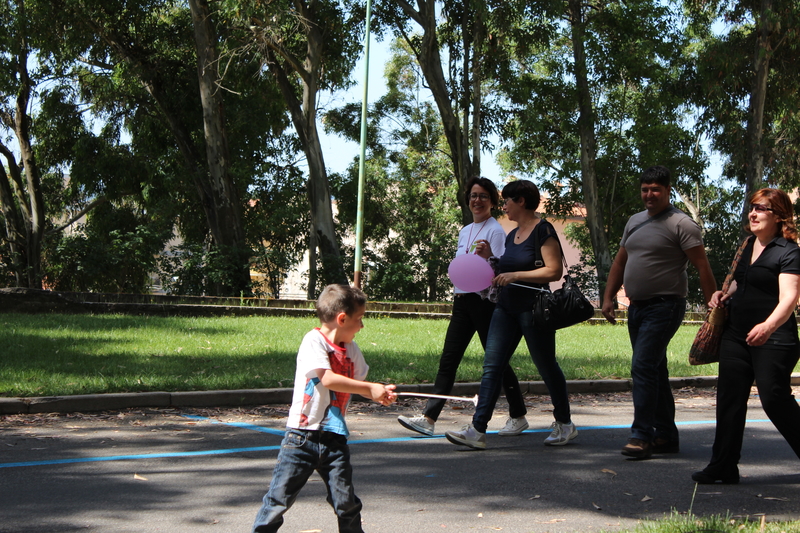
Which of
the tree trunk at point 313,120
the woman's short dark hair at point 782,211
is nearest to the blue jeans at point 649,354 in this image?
the woman's short dark hair at point 782,211

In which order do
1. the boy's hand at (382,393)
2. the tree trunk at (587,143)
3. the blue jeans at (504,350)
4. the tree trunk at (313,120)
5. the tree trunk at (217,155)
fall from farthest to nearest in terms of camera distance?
the tree trunk at (587,143) < the tree trunk at (313,120) < the tree trunk at (217,155) < the blue jeans at (504,350) < the boy's hand at (382,393)

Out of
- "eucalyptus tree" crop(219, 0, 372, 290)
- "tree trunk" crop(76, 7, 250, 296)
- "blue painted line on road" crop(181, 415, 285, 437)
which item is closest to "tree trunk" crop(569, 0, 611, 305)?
"eucalyptus tree" crop(219, 0, 372, 290)

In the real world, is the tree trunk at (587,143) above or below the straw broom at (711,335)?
above

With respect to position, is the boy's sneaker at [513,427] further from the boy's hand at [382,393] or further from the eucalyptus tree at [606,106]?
the eucalyptus tree at [606,106]

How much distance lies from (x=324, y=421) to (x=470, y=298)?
10.7 ft

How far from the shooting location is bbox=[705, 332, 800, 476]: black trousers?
194 inches

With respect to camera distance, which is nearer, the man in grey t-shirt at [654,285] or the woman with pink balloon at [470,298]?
the man in grey t-shirt at [654,285]

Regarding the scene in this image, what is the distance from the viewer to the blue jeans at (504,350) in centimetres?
609

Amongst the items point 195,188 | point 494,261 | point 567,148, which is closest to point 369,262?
point 195,188

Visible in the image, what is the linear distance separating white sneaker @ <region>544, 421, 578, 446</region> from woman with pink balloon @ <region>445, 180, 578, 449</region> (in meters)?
0.41

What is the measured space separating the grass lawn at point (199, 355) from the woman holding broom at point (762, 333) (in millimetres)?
4440

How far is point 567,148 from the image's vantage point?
32812 mm

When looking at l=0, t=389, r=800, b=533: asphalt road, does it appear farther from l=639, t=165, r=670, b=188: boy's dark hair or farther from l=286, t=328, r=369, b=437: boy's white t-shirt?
l=639, t=165, r=670, b=188: boy's dark hair

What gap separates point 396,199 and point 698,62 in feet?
55.6
